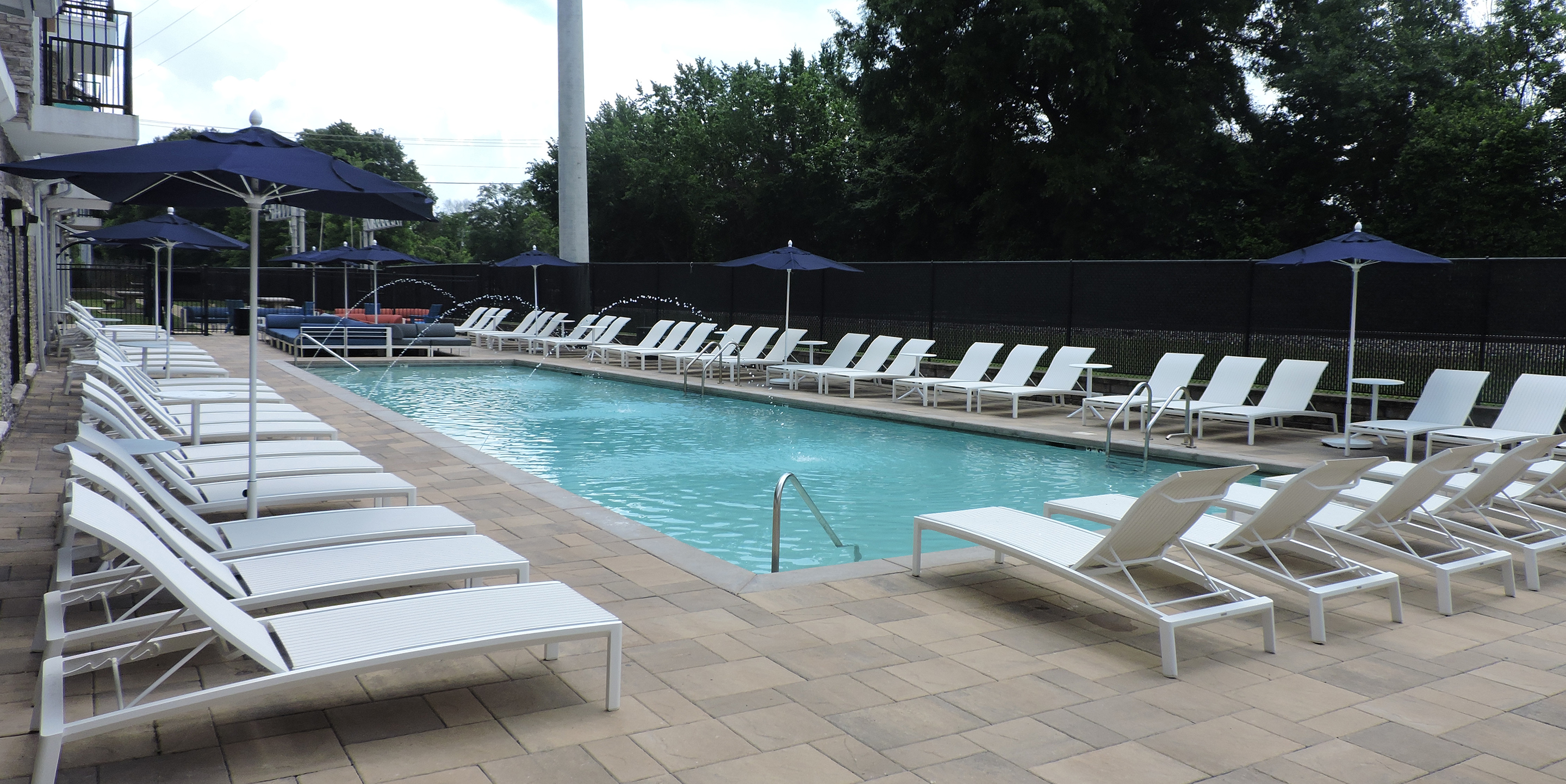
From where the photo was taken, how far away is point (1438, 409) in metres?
9.78

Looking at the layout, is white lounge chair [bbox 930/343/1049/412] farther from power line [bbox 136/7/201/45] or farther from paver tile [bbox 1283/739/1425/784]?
power line [bbox 136/7/201/45]

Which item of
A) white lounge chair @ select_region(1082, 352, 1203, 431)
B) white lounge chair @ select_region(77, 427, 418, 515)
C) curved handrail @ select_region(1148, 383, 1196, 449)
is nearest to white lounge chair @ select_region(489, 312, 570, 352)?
white lounge chair @ select_region(1082, 352, 1203, 431)

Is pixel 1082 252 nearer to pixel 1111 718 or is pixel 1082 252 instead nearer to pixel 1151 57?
pixel 1151 57

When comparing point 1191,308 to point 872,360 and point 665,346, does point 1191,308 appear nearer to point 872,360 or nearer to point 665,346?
point 872,360

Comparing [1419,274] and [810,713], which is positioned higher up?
[1419,274]

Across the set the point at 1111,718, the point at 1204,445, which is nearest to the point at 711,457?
the point at 1204,445

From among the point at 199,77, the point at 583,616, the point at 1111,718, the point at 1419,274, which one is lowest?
the point at 1111,718

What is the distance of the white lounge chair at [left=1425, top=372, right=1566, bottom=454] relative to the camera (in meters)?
8.80

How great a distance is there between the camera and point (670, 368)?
62.3ft

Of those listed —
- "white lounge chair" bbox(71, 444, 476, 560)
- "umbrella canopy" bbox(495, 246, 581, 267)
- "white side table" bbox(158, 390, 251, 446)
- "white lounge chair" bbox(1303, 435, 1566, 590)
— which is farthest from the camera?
"umbrella canopy" bbox(495, 246, 581, 267)

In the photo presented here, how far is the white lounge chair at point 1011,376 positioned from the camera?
1280 centimetres

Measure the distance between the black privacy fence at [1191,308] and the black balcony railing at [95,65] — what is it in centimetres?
1064

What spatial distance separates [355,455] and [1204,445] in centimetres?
764

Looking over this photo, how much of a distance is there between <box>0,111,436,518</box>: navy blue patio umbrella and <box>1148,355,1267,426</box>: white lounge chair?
809cm
